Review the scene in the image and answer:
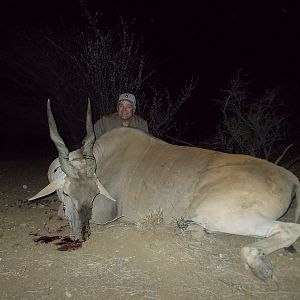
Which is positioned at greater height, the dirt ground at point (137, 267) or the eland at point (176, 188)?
the eland at point (176, 188)

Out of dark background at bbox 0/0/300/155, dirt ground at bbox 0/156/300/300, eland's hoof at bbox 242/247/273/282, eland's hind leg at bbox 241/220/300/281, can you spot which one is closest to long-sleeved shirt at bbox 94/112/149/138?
dirt ground at bbox 0/156/300/300

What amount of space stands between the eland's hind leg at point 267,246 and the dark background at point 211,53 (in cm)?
1082

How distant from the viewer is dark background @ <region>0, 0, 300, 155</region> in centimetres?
1617

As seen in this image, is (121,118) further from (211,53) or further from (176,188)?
(211,53)

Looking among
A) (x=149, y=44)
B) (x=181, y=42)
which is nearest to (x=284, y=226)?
(x=149, y=44)

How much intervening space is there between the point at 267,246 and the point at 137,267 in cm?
95

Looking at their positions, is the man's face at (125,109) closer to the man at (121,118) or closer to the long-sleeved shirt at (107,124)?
the man at (121,118)

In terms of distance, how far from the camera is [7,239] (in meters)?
4.12

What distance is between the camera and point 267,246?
11.2 feet

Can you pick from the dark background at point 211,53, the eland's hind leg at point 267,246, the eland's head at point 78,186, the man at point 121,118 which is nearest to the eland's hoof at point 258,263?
the eland's hind leg at point 267,246

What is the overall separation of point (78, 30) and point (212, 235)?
259 inches

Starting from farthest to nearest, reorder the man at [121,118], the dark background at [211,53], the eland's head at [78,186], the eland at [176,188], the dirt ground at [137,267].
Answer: the dark background at [211,53] → the man at [121,118] → the eland's head at [78,186] → the eland at [176,188] → the dirt ground at [137,267]

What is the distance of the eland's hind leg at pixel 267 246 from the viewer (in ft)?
10.7

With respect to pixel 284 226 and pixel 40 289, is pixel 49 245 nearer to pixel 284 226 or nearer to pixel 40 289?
pixel 40 289
